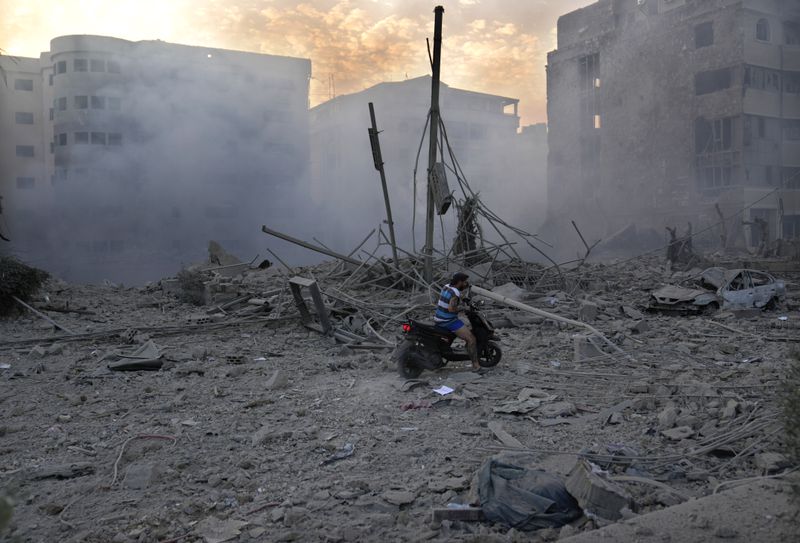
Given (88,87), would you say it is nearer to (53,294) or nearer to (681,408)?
(53,294)

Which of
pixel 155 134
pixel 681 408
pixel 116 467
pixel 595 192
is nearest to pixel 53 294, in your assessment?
pixel 116 467

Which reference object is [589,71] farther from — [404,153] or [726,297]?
[726,297]

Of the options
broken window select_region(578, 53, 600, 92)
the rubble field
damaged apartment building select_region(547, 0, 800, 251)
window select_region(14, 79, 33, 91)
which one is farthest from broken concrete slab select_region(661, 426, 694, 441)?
window select_region(14, 79, 33, 91)

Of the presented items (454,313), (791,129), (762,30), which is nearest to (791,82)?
(791,129)

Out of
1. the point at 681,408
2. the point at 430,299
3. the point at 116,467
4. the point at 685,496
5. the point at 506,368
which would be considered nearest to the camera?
the point at 685,496

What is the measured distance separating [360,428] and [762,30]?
27.7m

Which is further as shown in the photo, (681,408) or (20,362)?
(20,362)

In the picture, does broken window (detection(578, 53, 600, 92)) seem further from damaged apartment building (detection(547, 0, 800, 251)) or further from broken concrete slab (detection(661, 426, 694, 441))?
broken concrete slab (detection(661, 426, 694, 441))

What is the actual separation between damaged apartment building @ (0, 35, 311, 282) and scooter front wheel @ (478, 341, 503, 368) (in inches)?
1053

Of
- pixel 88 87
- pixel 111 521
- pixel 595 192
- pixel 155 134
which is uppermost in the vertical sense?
pixel 88 87

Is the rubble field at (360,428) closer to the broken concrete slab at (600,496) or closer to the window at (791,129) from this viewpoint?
the broken concrete slab at (600,496)

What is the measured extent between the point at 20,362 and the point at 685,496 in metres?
7.35

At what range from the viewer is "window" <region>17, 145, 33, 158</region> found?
36.3 m

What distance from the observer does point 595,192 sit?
31.0m
